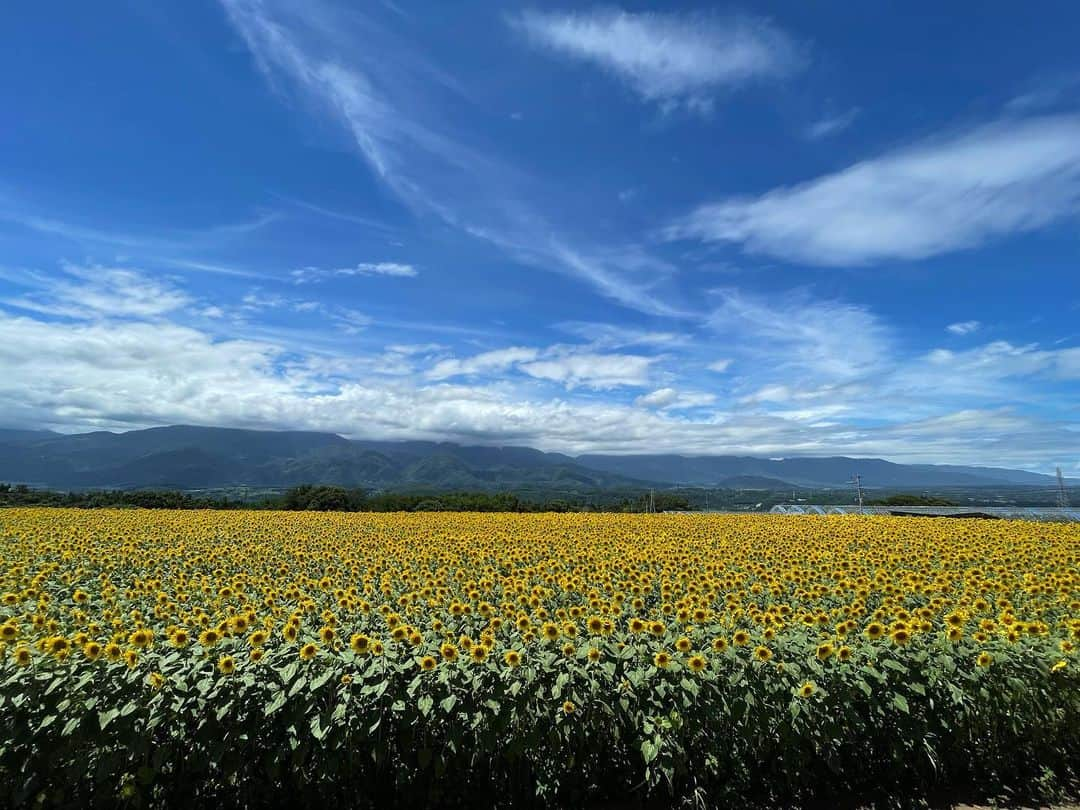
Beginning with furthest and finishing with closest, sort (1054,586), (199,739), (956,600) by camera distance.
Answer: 1. (1054,586)
2. (956,600)
3. (199,739)

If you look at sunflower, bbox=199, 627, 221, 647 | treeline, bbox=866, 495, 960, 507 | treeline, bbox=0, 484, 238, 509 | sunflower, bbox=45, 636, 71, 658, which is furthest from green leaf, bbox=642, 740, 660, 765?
treeline, bbox=866, 495, 960, 507

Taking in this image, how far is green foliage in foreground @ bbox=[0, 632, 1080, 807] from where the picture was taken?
358 centimetres

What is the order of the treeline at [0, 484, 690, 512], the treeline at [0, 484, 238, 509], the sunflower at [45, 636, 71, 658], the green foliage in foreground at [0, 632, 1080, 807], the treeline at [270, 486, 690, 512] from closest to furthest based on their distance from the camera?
the green foliage in foreground at [0, 632, 1080, 807] → the sunflower at [45, 636, 71, 658] → the treeline at [0, 484, 238, 509] → the treeline at [0, 484, 690, 512] → the treeline at [270, 486, 690, 512]

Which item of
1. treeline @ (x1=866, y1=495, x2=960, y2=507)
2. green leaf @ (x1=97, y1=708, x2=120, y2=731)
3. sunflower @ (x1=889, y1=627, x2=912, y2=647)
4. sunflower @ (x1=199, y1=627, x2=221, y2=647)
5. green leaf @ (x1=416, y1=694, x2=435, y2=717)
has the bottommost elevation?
green leaf @ (x1=97, y1=708, x2=120, y2=731)

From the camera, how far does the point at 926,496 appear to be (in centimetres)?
4038

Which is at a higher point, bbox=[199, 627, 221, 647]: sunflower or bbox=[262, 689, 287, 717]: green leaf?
bbox=[199, 627, 221, 647]: sunflower

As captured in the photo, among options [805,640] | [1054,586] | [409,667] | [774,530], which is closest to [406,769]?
[409,667]

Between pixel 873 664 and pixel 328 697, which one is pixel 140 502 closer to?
pixel 328 697

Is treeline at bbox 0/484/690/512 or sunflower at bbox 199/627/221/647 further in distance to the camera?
treeline at bbox 0/484/690/512

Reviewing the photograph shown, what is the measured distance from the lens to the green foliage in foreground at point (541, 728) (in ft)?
11.7

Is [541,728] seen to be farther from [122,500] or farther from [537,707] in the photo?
[122,500]

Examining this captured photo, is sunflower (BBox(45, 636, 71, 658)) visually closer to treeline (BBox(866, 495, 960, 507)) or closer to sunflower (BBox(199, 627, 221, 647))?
sunflower (BBox(199, 627, 221, 647))

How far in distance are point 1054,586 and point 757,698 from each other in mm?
5485

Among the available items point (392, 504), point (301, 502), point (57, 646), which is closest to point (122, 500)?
point (301, 502)
